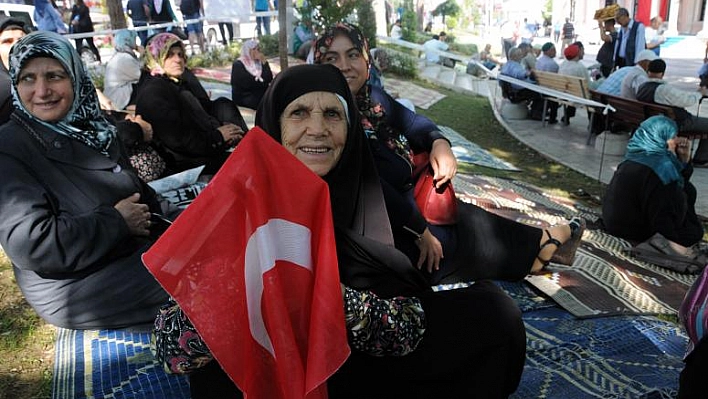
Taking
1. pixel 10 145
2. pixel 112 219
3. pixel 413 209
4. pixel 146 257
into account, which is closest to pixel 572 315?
pixel 413 209

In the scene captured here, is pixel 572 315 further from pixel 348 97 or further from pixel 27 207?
pixel 27 207

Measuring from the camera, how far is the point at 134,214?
272cm

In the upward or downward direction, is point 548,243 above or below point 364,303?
below

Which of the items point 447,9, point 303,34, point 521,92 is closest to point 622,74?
point 521,92

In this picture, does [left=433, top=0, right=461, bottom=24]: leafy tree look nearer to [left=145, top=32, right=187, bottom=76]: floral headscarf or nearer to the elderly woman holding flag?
[left=145, top=32, right=187, bottom=76]: floral headscarf

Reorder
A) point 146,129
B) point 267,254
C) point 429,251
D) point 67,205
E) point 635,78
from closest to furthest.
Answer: point 267,254 → point 67,205 → point 429,251 → point 146,129 → point 635,78

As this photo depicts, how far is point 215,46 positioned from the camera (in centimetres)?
1413

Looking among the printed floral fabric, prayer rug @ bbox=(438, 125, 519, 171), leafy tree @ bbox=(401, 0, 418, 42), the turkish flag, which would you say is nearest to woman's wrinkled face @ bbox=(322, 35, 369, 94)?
the turkish flag

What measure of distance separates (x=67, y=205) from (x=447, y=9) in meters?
37.4

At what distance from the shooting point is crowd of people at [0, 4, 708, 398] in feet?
5.98

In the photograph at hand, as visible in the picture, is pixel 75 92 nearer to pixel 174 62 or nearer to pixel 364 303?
pixel 364 303

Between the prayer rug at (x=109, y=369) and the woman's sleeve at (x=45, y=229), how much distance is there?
0.42 m

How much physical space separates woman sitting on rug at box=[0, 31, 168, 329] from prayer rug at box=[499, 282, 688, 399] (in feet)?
6.24

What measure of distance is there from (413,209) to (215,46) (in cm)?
1255
